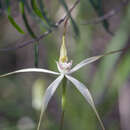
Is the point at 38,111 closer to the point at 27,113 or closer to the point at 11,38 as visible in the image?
the point at 27,113

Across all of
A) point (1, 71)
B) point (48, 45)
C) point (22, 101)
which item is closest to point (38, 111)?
point (22, 101)

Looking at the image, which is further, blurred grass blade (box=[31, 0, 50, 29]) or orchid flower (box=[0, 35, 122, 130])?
blurred grass blade (box=[31, 0, 50, 29])

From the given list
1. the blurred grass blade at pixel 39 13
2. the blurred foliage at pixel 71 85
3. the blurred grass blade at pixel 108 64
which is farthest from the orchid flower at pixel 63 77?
the blurred grass blade at pixel 108 64

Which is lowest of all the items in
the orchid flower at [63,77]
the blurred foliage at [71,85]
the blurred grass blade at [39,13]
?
the orchid flower at [63,77]

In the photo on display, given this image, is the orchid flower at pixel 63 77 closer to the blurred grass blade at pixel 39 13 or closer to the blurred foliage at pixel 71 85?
the blurred grass blade at pixel 39 13

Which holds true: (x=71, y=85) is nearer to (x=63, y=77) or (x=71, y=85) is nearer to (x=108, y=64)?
(x=108, y=64)

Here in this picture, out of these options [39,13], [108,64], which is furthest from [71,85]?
[39,13]

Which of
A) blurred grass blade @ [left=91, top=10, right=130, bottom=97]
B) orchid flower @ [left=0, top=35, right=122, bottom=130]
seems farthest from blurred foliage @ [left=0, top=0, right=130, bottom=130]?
orchid flower @ [left=0, top=35, right=122, bottom=130]

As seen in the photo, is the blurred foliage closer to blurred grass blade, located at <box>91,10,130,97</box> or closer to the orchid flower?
blurred grass blade, located at <box>91,10,130,97</box>

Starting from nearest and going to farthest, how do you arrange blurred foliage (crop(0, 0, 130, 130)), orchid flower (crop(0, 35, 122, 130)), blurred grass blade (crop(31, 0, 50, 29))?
1. orchid flower (crop(0, 35, 122, 130))
2. blurred grass blade (crop(31, 0, 50, 29))
3. blurred foliage (crop(0, 0, 130, 130))

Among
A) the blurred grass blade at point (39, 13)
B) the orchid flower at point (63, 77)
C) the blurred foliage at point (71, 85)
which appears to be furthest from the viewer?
the blurred foliage at point (71, 85)

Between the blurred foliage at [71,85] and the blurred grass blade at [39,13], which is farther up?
the blurred foliage at [71,85]
